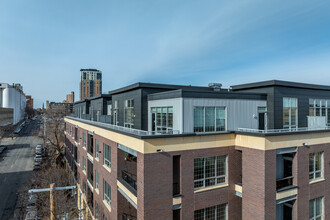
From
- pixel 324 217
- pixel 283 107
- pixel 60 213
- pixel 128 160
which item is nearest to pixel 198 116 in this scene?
pixel 128 160

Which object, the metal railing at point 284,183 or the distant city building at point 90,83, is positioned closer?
the metal railing at point 284,183

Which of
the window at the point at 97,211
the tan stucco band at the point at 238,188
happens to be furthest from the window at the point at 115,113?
the tan stucco band at the point at 238,188

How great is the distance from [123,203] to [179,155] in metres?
6.39

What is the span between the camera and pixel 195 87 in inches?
687

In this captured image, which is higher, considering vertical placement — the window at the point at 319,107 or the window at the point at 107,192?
the window at the point at 319,107

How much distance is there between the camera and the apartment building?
10664mm

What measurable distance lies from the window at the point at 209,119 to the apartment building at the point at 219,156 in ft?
0.21

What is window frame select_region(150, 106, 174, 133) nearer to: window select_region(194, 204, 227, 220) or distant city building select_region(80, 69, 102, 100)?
window select_region(194, 204, 227, 220)

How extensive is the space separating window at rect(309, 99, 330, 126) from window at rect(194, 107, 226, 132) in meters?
9.09

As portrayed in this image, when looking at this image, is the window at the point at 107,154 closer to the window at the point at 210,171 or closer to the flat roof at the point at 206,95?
the flat roof at the point at 206,95

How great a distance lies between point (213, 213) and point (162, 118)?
6.86m

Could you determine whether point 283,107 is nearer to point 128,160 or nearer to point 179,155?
point 179,155

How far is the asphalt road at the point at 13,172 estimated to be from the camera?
26.6 meters

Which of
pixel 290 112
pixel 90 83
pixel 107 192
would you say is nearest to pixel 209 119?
pixel 290 112
